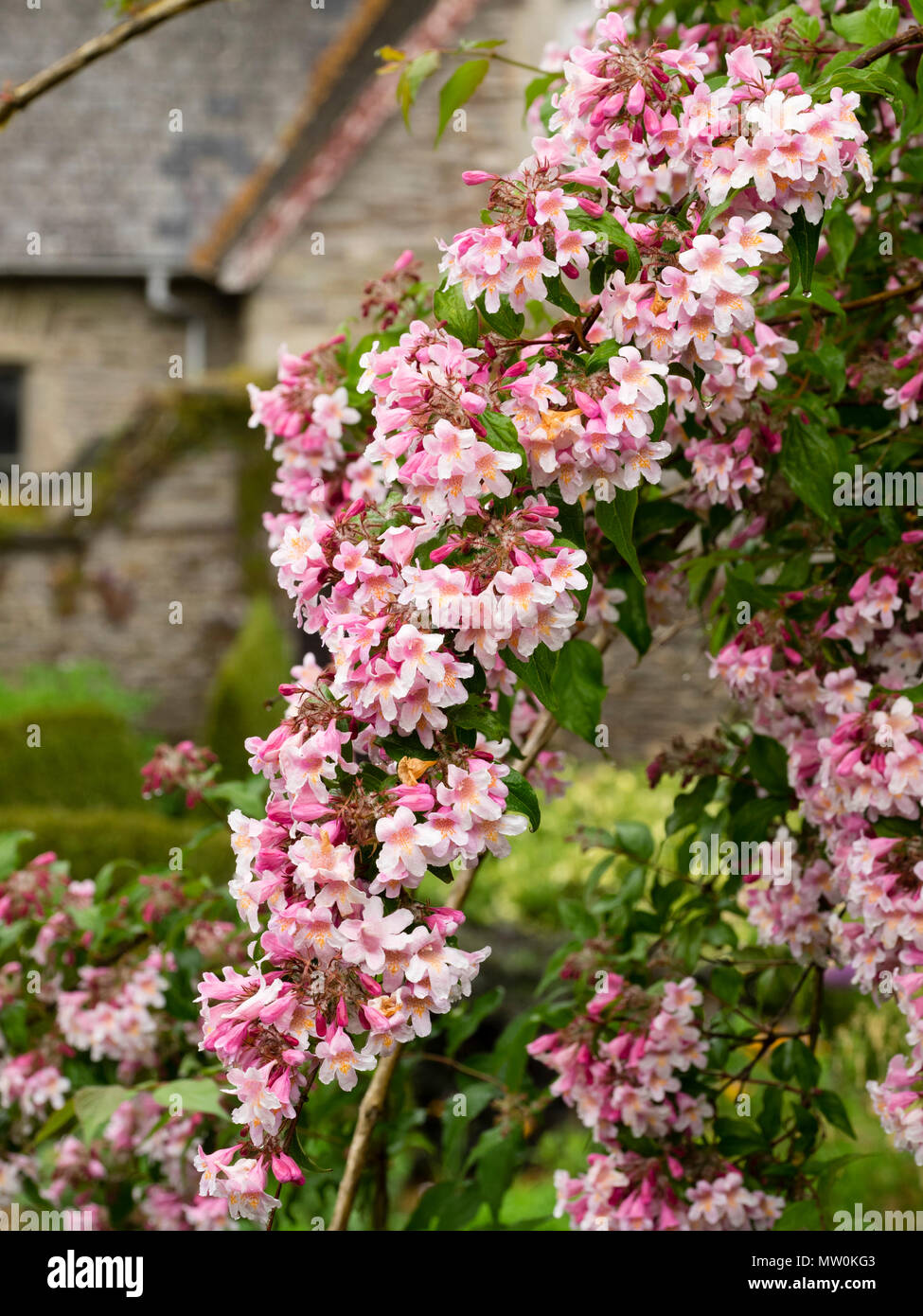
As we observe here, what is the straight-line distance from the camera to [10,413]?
1362 cm

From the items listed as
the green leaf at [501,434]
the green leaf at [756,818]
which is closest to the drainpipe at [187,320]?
the green leaf at [756,818]

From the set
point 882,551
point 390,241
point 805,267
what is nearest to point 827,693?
point 882,551

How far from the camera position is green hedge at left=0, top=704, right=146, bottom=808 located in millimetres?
7945

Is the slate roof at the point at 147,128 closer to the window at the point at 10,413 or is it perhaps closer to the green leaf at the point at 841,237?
the window at the point at 10,413

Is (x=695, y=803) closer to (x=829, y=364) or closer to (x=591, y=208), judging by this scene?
(x=829, y=364)

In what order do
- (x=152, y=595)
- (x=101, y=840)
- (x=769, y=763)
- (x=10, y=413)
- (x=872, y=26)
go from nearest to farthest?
(x=872, y=26), (x=769, y=763), (x=101, y=840), (x=152, y=595), (x=10, y=413)

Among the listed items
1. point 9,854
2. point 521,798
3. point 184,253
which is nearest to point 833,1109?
point 521,798

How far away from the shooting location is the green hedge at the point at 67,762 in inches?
313

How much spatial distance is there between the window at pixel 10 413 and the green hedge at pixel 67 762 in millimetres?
5936

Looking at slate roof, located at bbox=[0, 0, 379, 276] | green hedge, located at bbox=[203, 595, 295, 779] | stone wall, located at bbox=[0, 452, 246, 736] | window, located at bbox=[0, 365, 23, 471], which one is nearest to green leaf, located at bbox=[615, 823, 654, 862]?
green hedge, located at bbox=[203, 595, 295, 779]

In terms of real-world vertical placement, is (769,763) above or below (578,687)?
below

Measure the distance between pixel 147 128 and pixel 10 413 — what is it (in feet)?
10.7

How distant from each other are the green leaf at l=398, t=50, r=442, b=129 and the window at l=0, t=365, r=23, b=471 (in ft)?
39.8

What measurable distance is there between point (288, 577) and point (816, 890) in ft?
3.27
